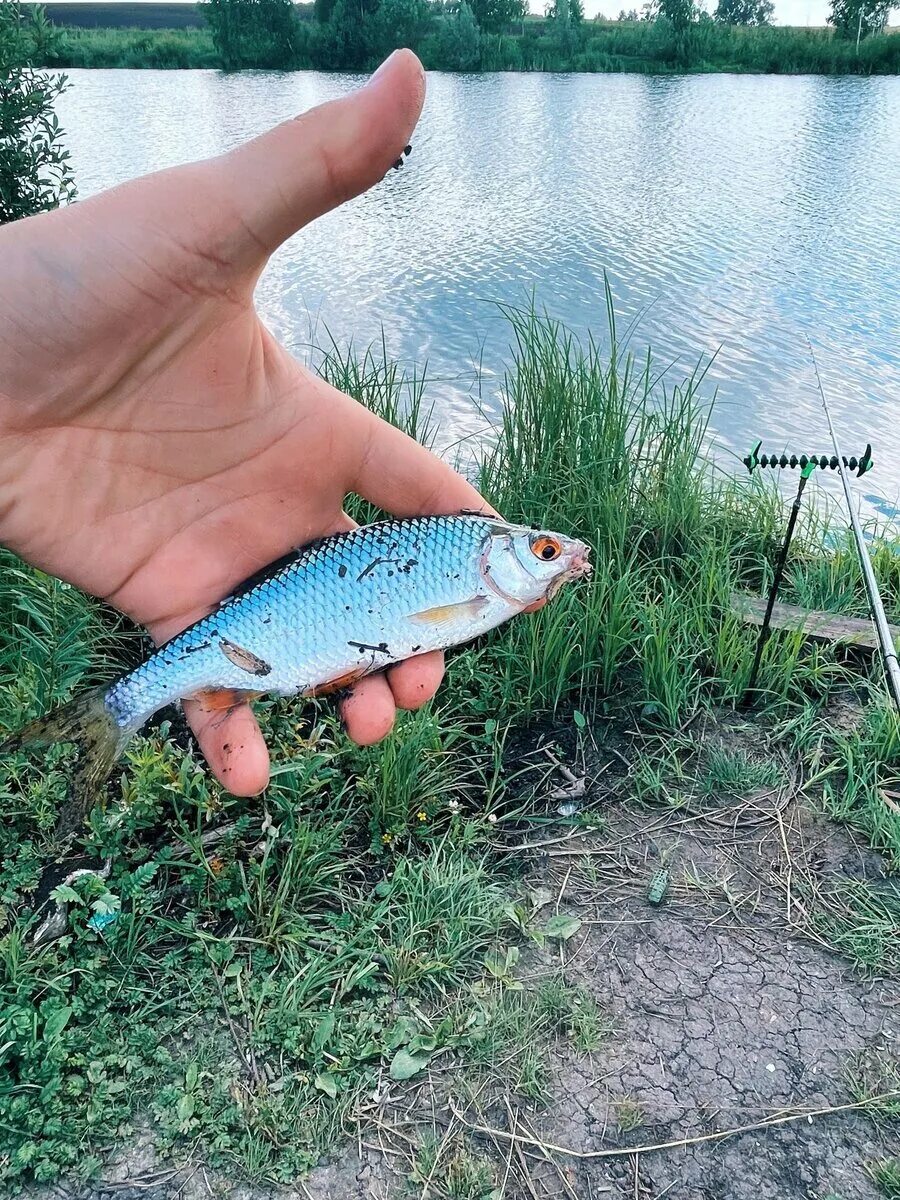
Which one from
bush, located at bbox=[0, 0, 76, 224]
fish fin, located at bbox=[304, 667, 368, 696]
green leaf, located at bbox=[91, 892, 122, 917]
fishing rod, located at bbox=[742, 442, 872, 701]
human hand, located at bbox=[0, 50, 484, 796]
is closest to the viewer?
human hand, located at bbox=[0, 50, 484, 796]

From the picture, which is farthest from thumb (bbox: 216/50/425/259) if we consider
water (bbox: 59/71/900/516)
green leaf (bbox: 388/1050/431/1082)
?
water (bbox: 59/71/900/516)

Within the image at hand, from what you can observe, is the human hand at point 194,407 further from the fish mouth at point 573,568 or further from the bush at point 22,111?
the bush at point 22,111

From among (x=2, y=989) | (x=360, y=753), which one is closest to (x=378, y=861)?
(x=360, y=753)

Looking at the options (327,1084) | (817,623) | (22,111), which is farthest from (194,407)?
(22,111)

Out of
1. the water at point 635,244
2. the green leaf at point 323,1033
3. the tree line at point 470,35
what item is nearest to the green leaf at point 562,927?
the green leaf at point 323,1033

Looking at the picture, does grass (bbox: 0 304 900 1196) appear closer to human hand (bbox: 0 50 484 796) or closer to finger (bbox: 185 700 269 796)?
finger (bbox: 185 700 269 796)

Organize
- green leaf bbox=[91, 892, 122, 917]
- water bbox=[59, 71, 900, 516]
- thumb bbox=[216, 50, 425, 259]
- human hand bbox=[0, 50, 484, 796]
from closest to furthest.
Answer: thumb bbox=[216, 50, 425, 259], human hand bbox=[0, 50, 484, 796], green leaf bbox=[91, 892, 122, 917], water bbox=[59, 71, 900, 516]

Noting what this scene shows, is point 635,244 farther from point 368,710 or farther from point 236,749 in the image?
point 236,749

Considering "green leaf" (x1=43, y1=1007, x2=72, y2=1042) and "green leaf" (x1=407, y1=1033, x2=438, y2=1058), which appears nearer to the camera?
"green leaf" (x1=43, y1=1007, x2=72, y2=1042)
